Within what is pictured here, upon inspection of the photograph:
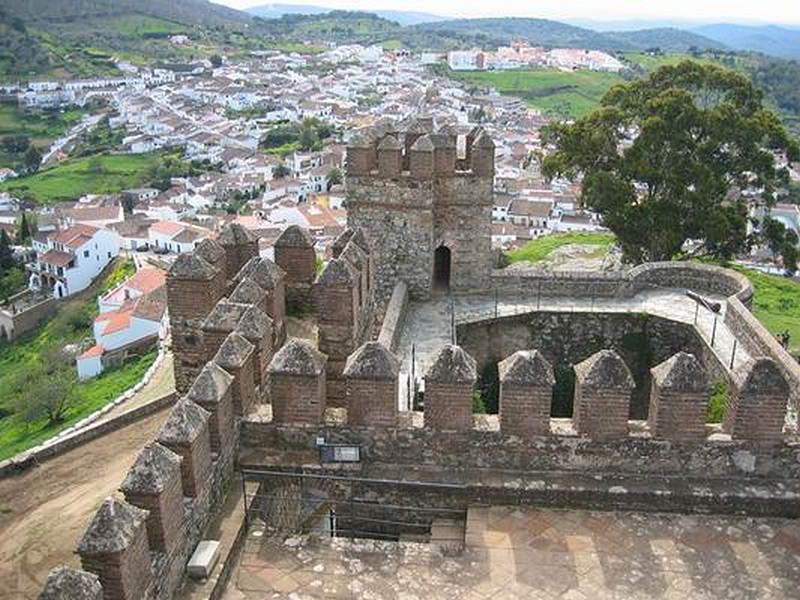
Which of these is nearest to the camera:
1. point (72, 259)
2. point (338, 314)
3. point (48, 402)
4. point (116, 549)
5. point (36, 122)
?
point (116, 549)

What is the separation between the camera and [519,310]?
1747cm

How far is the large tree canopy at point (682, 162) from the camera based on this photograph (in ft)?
73.0

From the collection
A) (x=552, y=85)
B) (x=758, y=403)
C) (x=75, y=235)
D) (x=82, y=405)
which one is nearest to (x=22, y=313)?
(x=75, y=235)

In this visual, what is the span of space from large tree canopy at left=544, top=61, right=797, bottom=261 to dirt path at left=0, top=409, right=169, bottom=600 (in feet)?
46.0

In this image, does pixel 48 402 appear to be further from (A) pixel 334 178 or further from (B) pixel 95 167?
(B) pixel 95 167

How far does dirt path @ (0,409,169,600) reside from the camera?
1068 cm

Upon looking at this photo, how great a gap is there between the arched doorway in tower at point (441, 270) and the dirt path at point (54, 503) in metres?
6.69

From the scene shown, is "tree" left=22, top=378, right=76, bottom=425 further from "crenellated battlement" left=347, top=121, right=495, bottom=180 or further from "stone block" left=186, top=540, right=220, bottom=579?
"stone block" left=186, top=540, right=220, bottom=579

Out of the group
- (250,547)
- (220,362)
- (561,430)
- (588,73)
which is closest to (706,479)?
(561,430)

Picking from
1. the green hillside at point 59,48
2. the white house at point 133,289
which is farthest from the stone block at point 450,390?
the green hillside at point 59,48

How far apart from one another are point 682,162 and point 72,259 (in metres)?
60.5

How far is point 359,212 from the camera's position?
17.3 meters

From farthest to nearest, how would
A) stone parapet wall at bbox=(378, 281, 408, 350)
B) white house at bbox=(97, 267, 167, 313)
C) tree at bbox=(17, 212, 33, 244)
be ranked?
tree at bbox=(17, 212, 33, 244) < white house at bbox=(97, 267, 167, 313) < stone parapet wall at bbox=(378, 281, 408, 350)

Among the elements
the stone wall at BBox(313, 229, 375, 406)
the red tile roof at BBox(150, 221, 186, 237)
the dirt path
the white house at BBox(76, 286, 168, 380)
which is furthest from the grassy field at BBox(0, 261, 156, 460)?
the stone wall at BBox(313, 229, 375, 406)
